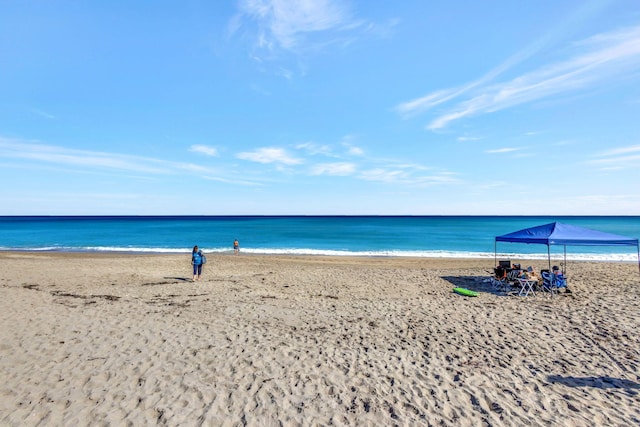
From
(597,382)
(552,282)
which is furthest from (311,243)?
(597,382)

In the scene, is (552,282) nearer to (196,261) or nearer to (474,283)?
(474,283)

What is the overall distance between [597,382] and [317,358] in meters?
4.66

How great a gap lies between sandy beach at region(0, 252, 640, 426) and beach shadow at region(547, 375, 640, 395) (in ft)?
0.11

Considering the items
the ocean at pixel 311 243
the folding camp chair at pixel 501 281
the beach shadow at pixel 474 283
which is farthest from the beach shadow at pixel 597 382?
the ocean at pixel 311 243

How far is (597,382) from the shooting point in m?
5.77

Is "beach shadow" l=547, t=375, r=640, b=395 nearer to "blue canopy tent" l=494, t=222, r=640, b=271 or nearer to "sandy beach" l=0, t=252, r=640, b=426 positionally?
"sandy beach" l=0, t=252, r=640, b=426

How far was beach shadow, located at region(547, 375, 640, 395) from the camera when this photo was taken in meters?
5.63

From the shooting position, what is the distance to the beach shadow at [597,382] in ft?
18.5

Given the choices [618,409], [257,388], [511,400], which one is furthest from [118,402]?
[618,409]

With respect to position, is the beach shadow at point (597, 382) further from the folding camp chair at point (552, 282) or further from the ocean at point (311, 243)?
the ocean at point (311, 243)

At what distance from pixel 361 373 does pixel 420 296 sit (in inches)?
258

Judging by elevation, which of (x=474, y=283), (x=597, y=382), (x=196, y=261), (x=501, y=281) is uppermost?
(x=196, y=261)

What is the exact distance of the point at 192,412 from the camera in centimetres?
487

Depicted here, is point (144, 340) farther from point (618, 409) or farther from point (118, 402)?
point (618, 409)
